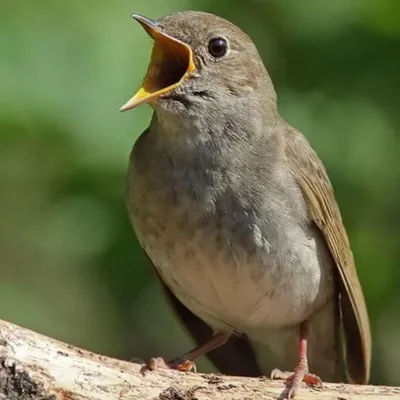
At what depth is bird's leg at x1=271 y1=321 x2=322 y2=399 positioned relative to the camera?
196 inches

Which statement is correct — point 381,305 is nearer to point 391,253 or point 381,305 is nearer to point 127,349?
point 391,253

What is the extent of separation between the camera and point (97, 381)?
4.49 m

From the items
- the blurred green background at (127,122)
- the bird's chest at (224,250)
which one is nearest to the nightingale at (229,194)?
the bird's chest at (224,250)

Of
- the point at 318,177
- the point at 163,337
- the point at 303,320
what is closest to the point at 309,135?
the point at 318,177

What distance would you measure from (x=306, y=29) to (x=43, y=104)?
1.41m

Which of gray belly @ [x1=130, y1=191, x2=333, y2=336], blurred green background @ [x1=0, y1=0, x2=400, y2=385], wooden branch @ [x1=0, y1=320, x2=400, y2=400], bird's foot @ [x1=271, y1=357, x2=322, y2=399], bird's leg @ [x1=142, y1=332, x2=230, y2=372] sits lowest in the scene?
wooden branch @ [x1=0, y1=320, x2=400, y2=400]

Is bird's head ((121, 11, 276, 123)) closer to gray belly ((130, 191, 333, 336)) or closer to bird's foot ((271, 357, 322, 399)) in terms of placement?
gray belly ((130, 191, 333, 336))

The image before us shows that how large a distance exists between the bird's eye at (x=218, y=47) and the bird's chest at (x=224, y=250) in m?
0.57

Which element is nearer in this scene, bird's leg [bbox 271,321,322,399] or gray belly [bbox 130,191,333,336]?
bird's leg [bbox 271,321,322,399]

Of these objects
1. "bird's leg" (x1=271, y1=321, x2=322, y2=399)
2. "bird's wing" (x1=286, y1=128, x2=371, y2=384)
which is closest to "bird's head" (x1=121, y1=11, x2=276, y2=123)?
"bird's wing" (x1=286, y1=128, x2=371, y2=384)

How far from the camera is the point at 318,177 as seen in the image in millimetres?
5684

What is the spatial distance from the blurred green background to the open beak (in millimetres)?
360

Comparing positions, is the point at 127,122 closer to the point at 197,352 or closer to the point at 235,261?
the point at 235,261

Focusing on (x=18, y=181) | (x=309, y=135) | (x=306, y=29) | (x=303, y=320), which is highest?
(x=306, y=29)
